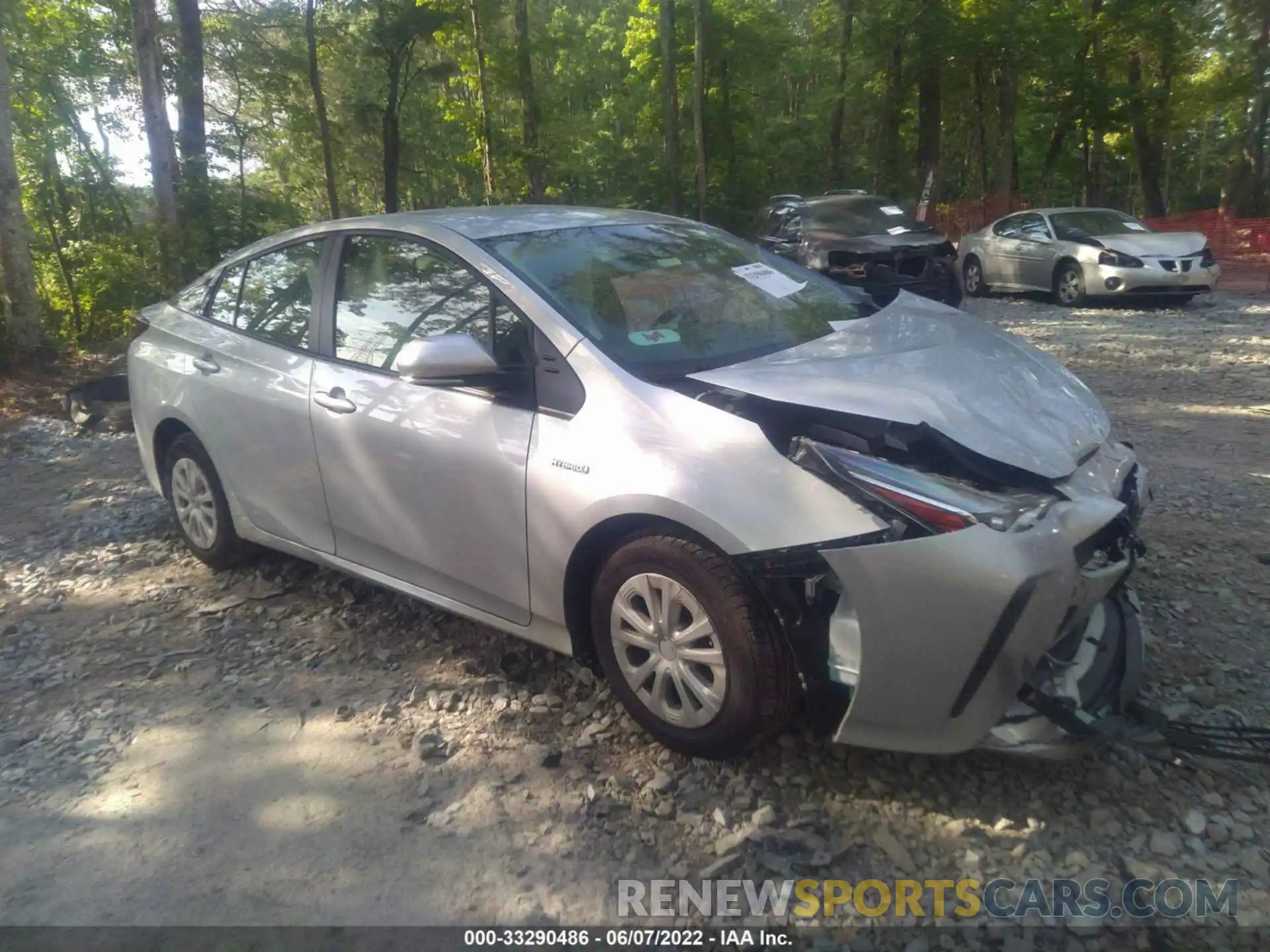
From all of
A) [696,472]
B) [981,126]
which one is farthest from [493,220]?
[981,126]

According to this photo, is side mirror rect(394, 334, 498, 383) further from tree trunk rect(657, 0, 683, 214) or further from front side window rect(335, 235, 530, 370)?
tree trunk rect(657, 0, 683, 214)

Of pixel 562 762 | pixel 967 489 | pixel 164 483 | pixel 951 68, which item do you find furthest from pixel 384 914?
pixel 951 68

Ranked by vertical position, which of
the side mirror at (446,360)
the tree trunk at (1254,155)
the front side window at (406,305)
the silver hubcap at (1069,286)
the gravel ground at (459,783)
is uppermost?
the tree trunk at (1254,155)

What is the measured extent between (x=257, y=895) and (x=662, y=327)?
2.15 meters

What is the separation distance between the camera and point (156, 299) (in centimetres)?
1209

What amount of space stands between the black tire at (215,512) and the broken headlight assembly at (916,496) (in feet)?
9.92

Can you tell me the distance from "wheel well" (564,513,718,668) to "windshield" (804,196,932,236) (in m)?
9.58

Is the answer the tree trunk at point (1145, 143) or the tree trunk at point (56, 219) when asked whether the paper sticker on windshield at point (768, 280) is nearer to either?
the tree trunk at point (56, 219)

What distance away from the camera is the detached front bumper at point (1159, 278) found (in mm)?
12305

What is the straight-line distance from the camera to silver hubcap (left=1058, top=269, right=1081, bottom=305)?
13.0 m

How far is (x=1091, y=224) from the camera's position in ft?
43.7

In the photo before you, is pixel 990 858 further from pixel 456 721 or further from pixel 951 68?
pixel 951 68

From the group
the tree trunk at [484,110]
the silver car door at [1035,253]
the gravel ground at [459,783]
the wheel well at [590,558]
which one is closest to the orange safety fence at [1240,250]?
the silver car door at [1035,253]

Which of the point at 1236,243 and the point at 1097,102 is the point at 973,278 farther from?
the point at 1097,102
